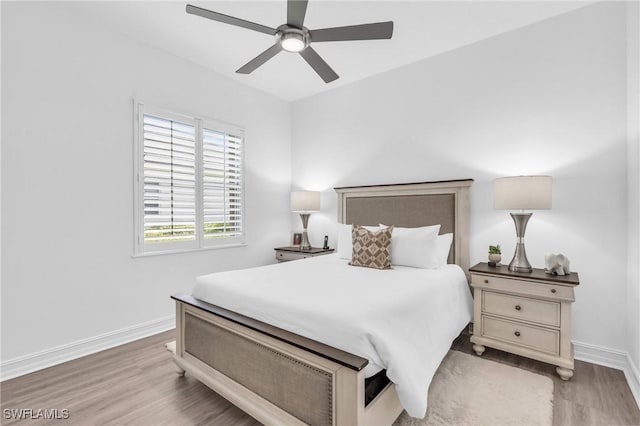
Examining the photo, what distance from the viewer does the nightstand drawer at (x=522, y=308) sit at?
7.58ft

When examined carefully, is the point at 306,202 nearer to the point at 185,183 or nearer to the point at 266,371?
the point at 185,183

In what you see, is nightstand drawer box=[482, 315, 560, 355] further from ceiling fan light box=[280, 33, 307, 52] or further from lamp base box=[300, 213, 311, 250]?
ceiling fan light box=[280, 33, 307, 52]

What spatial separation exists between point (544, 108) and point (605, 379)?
2227 millimetres

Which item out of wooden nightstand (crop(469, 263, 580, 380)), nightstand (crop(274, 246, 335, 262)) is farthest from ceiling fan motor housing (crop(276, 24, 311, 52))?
nightstand (crop(274, 246, 335, 262))

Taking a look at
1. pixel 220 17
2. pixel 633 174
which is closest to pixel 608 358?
pixel 633 174

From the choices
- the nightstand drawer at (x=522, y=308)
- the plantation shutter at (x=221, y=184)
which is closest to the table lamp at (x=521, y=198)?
the nightstand drawer at (x=522, y=308)

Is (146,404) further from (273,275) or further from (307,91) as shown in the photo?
(307,91)

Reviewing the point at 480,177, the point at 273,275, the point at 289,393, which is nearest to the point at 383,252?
the point at 273,275

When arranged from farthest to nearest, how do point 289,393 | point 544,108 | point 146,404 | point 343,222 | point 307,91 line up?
point 307,91 → point 343,222 → point 544,108 → point 146,404 → point 289,393

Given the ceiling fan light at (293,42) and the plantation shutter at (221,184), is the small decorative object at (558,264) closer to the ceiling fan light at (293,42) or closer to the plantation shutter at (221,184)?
the ceiling fan light at (293,42)

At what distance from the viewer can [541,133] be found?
2.78m

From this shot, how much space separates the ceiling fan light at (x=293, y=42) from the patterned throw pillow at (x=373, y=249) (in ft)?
5.53

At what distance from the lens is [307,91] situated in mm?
4391

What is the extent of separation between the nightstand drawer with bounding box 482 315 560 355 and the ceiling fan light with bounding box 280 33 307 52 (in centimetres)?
263
